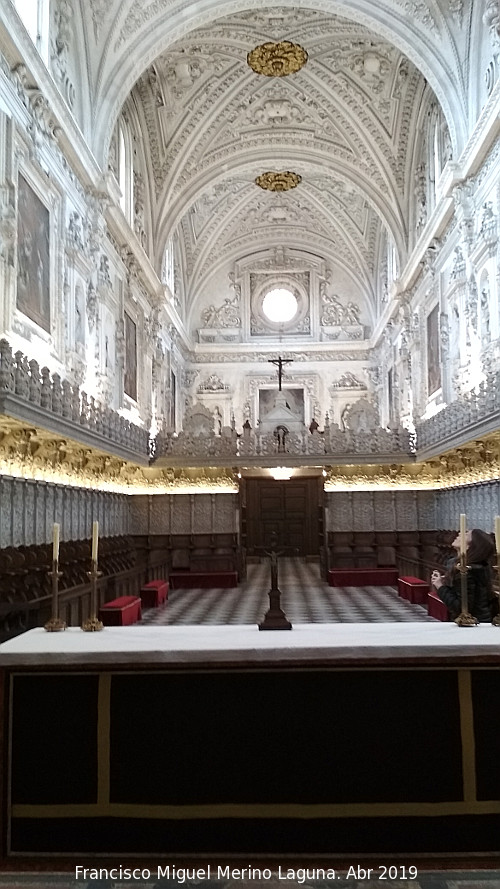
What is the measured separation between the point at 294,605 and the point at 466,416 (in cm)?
460

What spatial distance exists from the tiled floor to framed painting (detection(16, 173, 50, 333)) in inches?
209

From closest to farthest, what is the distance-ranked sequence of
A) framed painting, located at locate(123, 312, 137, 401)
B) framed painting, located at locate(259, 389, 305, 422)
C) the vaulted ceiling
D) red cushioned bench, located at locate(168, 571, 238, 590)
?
1. the vaulted ceiling
2. red cushioned bench, located at locate(168, 571, 238, 590)
3. framed painting, located at locate(123, 312, 137, 401)
4. framed painting, located at locate(259, 389, 305, 422)

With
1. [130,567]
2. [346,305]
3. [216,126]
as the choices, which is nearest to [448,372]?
[130,567]

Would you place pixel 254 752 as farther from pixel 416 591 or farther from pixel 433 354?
pixel 433 354

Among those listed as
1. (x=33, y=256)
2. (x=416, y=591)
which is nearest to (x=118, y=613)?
(x=416, y=591)

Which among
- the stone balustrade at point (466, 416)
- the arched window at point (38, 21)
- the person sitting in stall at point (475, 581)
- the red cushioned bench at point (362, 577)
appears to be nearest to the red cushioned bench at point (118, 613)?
the person sitting in stall at point (475, 581)

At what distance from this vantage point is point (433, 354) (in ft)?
61.6

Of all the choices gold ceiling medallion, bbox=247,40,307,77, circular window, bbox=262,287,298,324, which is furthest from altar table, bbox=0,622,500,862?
circular window, bbox=262,287,298,324

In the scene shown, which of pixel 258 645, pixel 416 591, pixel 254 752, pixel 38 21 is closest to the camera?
pixel 254 752

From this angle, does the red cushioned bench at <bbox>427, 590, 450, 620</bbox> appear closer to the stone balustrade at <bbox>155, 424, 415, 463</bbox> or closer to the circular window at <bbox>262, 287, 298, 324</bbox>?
the stone balustrade at <bbox>155, 424, 415, 463</bbox>

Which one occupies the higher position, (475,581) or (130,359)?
(130,359)

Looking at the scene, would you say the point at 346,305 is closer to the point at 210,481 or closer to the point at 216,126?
the point at 216,126

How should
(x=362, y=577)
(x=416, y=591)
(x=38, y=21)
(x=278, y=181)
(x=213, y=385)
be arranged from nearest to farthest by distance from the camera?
(x=38, y=21) → (x=416, y=591) → (x=362, y=577) → (x=278, y=181) → (x=213, y=385)

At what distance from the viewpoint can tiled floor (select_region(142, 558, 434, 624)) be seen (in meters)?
11.0
